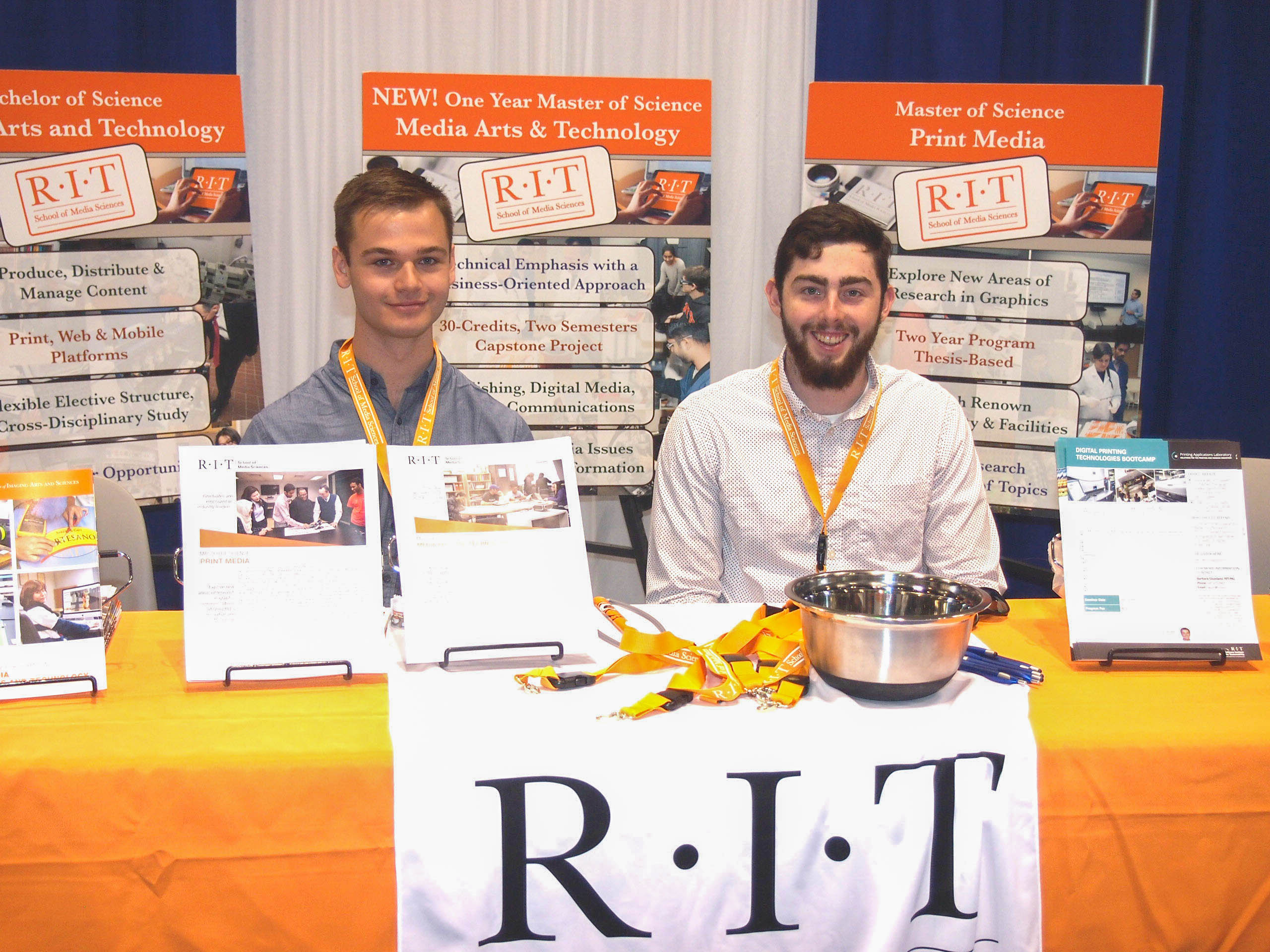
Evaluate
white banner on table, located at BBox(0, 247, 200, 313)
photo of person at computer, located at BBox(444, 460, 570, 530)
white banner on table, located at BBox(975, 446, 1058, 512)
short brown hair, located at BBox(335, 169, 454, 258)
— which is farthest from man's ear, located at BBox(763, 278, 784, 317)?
white banner on table, located at BBox(0, 247, 200, 313)

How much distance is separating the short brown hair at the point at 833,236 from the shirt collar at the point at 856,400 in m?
0.18

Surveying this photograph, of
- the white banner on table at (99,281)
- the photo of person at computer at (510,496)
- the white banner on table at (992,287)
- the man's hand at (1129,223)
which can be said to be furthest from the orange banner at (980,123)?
the photo of person at computer at (510,496)

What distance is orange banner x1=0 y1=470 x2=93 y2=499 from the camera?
1404 mm

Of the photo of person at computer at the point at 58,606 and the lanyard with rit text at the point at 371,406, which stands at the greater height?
the lanyard with rit text at the point at 371,406

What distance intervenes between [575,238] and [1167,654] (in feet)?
8.02

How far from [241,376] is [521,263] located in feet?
3.27

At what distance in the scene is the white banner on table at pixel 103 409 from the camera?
10.7ft

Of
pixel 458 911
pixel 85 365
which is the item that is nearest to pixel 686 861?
pixel 458 911

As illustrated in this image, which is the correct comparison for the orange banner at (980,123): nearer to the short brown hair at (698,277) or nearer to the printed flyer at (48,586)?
the short brown hair at (698,277)

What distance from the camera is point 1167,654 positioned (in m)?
1.53

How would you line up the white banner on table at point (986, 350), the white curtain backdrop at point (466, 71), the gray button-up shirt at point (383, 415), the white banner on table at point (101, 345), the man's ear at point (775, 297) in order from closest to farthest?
the gray button-up shirt at point (383, 415) < the man's ear at point (775, 297) < the white banner on table at point (101, 345) < the white banner on table at point (986, 350) < the white curtain backdrop at point (466, 71)

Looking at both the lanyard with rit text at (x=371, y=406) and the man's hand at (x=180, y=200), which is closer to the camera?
the lanyard with rit text at (x=371, y=406)

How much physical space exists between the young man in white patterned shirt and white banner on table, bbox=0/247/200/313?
1926 mm

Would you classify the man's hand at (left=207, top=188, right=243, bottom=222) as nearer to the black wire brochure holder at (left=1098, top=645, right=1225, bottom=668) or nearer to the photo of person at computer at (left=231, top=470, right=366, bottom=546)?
the photo of person at computer at (left=231, top=470, right=366, bottom=546)
